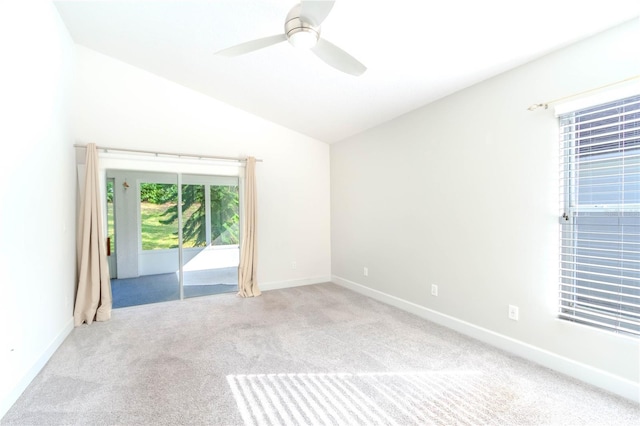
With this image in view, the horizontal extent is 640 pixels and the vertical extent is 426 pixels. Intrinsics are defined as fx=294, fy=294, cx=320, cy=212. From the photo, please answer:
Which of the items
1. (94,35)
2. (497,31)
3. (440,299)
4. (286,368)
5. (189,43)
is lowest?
(286,368)

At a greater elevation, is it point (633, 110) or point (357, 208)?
point (633, 110)

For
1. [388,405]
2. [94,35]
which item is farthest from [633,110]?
[94,35]

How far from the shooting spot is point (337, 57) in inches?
80.6

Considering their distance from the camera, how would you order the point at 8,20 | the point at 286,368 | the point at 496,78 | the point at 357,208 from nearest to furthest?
the point at 8,20 → the point at 286,368 → the point at 496,78 → the point at 357,208

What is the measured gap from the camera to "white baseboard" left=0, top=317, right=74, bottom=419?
75.2 inches

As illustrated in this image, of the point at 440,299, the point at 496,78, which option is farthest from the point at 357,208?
the point at 496,78

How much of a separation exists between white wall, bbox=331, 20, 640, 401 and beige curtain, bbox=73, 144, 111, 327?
3.57 m

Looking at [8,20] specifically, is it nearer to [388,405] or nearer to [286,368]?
[286,368]

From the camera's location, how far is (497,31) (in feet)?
7.00

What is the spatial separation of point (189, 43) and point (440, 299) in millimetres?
3878

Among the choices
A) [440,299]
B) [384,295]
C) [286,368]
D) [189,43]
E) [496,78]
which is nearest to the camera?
[286,368]

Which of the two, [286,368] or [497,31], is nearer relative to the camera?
[497,31]

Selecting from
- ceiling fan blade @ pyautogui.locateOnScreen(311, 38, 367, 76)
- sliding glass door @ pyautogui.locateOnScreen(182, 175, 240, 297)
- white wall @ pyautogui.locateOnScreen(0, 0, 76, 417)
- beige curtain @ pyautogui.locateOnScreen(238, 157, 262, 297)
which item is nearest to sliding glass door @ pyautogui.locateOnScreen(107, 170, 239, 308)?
sliding glass door @ pyautogui.locateOnScreen(182, 175, 240, 297)

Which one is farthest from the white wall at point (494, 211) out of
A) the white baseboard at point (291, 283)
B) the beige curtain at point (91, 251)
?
the beige curtain at point (91, 251)
